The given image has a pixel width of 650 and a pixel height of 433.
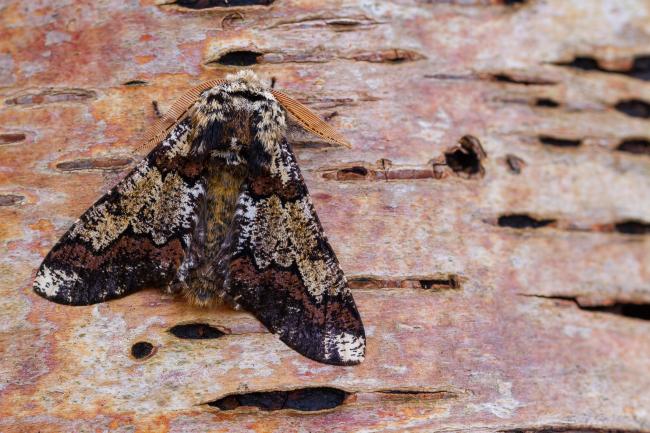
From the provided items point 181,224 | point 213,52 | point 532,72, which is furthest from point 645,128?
point 181,224

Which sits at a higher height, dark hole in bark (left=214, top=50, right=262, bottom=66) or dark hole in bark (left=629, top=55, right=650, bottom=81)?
dark hole in bark (left=629, top=55, right=650, bottom=81)

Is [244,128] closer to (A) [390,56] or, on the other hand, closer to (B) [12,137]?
(A) [390,56]

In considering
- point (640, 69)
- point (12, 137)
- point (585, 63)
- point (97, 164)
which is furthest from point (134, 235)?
point (640, 69)

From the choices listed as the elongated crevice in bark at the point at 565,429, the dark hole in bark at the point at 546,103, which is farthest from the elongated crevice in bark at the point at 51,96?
the elongated crevice in bark at the point at 565,429

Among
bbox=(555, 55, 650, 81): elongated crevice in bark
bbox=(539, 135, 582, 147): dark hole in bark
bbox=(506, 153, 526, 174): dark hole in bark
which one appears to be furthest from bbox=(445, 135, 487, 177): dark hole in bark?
bbox=(555, 55, 650, 81): elongated crevice in bark

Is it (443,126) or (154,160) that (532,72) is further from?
(154,160)

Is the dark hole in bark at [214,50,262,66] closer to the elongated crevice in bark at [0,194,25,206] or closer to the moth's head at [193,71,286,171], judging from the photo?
the moth's head at [193,71,286,171]
